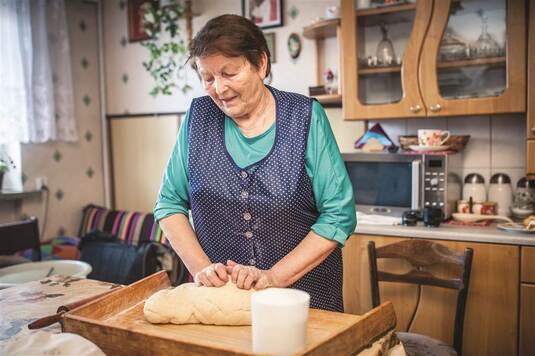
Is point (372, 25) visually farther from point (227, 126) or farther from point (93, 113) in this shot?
point (93, 113)

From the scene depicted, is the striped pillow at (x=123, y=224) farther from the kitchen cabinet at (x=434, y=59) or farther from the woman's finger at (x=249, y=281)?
the woman's finger at (x=249, y=281)

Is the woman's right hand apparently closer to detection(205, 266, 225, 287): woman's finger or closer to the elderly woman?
detection(205, 266, 225, 287): woman's finger

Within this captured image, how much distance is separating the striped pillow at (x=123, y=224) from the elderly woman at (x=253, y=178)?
1933 millimetres

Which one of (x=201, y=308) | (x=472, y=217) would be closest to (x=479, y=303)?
(x=472, y=217)

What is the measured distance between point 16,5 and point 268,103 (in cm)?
266

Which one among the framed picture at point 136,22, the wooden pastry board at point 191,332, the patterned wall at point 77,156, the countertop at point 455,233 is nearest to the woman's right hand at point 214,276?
the wooden pastry board at point 191,332

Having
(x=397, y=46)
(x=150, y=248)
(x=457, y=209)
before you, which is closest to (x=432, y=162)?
(x=457, y=209)

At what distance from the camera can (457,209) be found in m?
2.72

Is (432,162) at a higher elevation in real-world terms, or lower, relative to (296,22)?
lower

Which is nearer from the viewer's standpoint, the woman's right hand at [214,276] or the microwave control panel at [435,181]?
the woman's right hand at [214,276]

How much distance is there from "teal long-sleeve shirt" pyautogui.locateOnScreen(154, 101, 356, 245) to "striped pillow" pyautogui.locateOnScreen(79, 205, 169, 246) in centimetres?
190

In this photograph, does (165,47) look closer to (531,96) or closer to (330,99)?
(330,99)

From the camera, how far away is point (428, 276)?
2.04m

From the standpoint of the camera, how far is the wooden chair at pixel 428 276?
6.24ft
